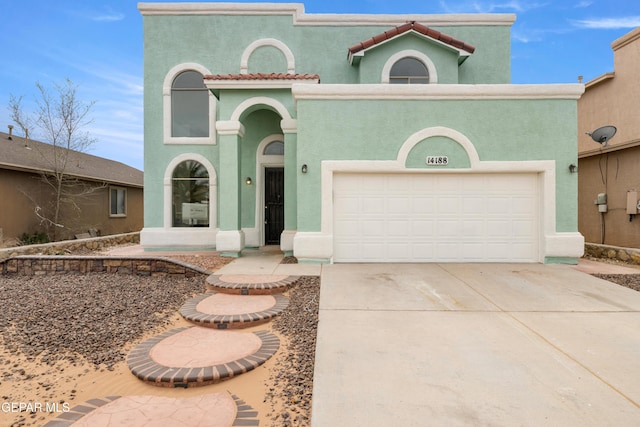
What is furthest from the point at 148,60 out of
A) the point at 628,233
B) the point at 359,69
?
the point at 628,233

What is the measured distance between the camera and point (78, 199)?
15.4 metres

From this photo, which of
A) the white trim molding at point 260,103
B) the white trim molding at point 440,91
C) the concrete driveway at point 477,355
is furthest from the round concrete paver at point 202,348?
the white trim molding at point 260,103

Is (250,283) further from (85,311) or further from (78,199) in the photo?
(78,199)

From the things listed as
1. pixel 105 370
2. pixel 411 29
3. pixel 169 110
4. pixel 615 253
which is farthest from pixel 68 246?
pixel 615 253

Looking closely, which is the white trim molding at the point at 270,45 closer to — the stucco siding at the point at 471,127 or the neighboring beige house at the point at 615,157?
the stucco siding at the point at 471,127

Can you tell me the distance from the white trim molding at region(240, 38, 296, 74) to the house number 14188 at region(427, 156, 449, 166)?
604cm

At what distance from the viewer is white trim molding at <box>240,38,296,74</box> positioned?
11.8 meters

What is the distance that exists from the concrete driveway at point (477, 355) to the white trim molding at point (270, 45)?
8504 mm

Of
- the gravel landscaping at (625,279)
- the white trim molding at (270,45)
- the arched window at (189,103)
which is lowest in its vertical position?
the gravel landscaping at (625,279)

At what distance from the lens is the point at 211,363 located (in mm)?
3611

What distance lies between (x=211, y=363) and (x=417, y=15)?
1296 centimetres

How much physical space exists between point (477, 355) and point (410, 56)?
1032 cm

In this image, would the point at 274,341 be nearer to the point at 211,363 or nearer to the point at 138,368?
the point at 211,363

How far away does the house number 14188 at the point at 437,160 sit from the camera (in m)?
8.52
